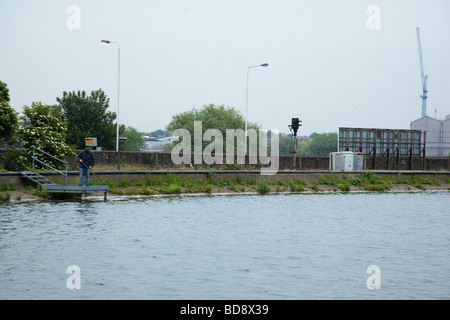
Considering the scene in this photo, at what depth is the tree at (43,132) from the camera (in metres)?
28.3

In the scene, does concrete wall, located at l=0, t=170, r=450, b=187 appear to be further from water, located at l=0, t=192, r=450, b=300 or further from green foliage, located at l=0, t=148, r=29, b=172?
water, located at l=0, t=192, r=450, b=300

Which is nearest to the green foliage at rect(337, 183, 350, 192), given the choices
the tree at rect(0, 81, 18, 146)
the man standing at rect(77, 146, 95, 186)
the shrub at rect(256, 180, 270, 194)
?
the shrub at rect(256, 180, 270, 194)

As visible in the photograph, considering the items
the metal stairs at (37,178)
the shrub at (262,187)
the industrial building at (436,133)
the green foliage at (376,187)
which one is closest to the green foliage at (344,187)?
the green foliage at (376,187)

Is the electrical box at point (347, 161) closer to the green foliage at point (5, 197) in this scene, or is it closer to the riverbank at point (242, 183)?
the riverbank at point (242, 183)

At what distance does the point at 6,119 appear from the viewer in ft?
94.6

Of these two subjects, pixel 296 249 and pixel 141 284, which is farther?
pixel 296 249

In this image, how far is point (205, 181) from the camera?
31094 mm

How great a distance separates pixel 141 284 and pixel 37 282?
5.82 ft

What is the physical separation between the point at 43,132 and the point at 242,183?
11004 mm

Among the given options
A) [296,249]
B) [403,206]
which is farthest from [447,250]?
[403,206]

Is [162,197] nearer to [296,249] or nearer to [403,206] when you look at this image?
[403,206]

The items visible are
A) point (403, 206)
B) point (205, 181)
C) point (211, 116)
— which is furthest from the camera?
point (211, 116)

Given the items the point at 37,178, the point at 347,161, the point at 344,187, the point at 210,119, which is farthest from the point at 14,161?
the point at 210,119
